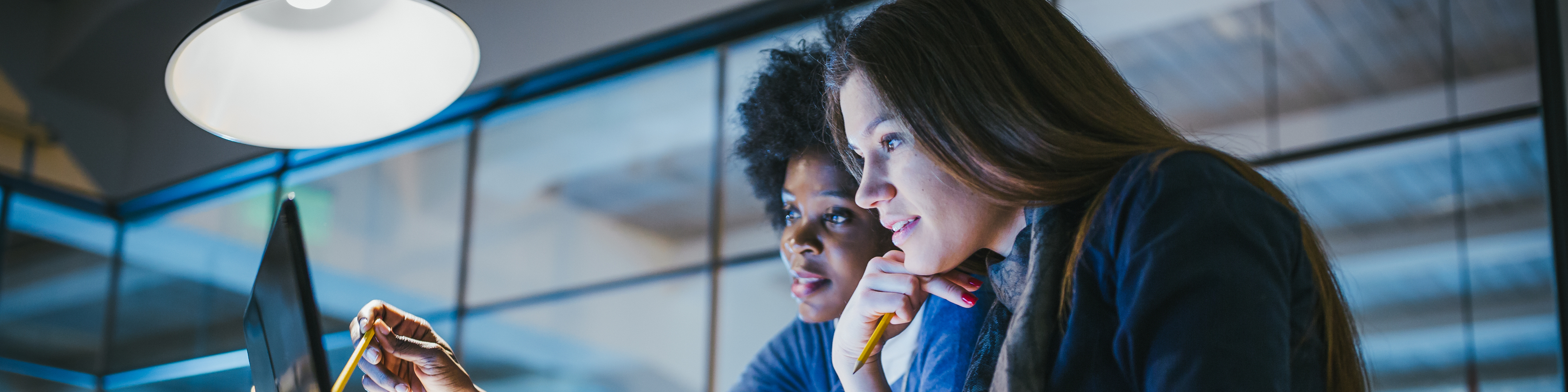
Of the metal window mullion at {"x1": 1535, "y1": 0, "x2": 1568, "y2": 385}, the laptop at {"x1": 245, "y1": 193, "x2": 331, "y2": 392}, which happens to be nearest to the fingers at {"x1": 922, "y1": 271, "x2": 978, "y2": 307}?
the laptop at {"x1": 245, "y1": 193, "x2": 331, "y2": 392}

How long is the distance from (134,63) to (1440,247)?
31.3 feet

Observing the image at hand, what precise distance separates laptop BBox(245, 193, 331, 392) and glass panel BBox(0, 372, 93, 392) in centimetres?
790

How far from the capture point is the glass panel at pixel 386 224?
6.73 meters

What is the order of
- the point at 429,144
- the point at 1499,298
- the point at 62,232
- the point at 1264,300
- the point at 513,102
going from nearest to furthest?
the point at 1264,300
the point at 513,102
the point at 429,144
the point at 62,232
the point at 1499,298

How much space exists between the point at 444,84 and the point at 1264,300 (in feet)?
3.66

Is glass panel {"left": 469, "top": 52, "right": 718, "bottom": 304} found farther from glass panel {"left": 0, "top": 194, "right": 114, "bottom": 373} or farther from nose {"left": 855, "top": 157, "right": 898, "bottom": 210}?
nose {"left": 855, "top": 157, "right": 898, "bottom": 210}

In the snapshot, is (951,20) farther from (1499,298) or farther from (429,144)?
(1499,298)

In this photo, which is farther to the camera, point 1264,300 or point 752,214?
point 752,214

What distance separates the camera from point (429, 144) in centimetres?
655

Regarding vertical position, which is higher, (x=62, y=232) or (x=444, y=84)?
(x=62, y=232)

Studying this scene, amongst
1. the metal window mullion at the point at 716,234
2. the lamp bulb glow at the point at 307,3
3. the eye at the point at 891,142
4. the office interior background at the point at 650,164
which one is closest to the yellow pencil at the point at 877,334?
the eye at the point at 891,142

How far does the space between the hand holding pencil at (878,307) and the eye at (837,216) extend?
1.08ft

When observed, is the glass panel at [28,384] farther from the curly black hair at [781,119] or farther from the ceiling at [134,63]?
the curly black hair at [781,119]

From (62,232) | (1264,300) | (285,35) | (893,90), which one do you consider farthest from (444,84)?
(62,232)
